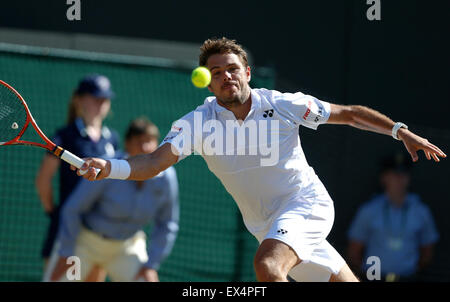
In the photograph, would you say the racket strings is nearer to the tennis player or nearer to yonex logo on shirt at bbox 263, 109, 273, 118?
the tennis player

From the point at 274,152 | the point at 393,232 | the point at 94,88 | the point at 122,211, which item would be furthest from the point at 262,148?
the point at 393,232

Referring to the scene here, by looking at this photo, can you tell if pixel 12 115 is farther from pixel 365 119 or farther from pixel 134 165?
pixel 365 119

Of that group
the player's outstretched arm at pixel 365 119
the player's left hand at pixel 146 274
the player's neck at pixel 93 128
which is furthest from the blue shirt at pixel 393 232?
the player's outstretched arm at pixel 365 119

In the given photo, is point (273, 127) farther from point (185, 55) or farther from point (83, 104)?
point (185, 55)

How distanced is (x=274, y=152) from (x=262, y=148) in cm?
8

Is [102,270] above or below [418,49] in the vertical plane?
below

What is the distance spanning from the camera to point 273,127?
5.01m

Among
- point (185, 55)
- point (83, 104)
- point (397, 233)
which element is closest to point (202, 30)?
point (185, 55)

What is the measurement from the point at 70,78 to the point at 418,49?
3491 mm

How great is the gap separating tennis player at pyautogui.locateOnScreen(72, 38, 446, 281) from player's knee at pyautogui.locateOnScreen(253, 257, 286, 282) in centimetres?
20

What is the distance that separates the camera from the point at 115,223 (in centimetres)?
662

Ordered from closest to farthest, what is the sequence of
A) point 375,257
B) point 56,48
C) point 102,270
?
1. point 102,270
2. point 375,257
3. point 56,48

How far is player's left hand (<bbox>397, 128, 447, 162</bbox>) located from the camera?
16.0 ft
